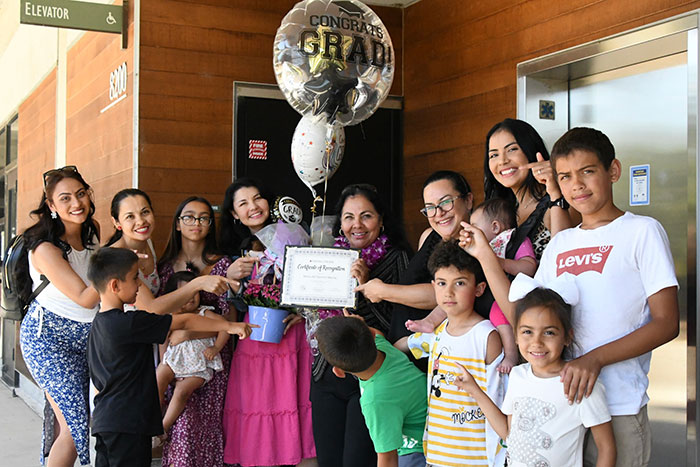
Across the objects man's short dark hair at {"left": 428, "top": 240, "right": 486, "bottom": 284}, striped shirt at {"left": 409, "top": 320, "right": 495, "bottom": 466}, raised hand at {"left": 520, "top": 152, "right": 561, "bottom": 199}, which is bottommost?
striped shirt at {"left": 409, "top": 320, "right": 495, "bottom": 466}

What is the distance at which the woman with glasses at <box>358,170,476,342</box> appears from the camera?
8.59ft

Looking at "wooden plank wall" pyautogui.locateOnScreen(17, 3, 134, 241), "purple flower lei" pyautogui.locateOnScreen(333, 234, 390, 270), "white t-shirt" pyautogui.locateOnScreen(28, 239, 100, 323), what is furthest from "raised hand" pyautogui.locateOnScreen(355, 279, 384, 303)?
"wooden plank wall" pyautogui.locateOnScreen(17, 3, 134, 241)

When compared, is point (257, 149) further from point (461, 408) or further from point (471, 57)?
point (461, 408)

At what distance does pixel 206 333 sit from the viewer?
3.36 meters

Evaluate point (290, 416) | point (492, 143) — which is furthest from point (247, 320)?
point (492, 143)

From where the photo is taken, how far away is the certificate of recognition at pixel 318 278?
2.88 metres

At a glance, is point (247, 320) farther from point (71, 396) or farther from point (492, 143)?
point (492, 143)

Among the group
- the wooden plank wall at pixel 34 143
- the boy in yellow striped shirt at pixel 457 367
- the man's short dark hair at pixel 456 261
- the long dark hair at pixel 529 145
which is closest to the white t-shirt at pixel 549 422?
the boy in yellow striped shirt at pixel 457 367

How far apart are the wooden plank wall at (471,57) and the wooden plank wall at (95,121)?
1.83 m

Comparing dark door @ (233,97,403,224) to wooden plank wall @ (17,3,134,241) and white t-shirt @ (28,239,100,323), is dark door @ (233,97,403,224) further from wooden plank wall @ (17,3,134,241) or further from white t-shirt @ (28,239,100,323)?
white t-shirt @ (28,239,100,323)

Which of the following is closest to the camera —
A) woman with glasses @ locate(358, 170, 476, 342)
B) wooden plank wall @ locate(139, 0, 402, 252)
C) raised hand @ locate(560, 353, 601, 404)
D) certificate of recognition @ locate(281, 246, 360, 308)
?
raised hand @ locate(560, 353, 601, 404)

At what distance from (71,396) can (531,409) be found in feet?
7.14

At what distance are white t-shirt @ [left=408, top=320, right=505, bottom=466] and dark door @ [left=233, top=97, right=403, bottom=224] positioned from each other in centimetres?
250

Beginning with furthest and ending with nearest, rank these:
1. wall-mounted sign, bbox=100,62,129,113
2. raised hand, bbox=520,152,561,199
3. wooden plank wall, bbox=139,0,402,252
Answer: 1. wall-mounted sign, bbox=100,62,129,113
2. wooden plank wall, bbox=139,0,402,252
3. raised hand, bbox=520,152,561,199
